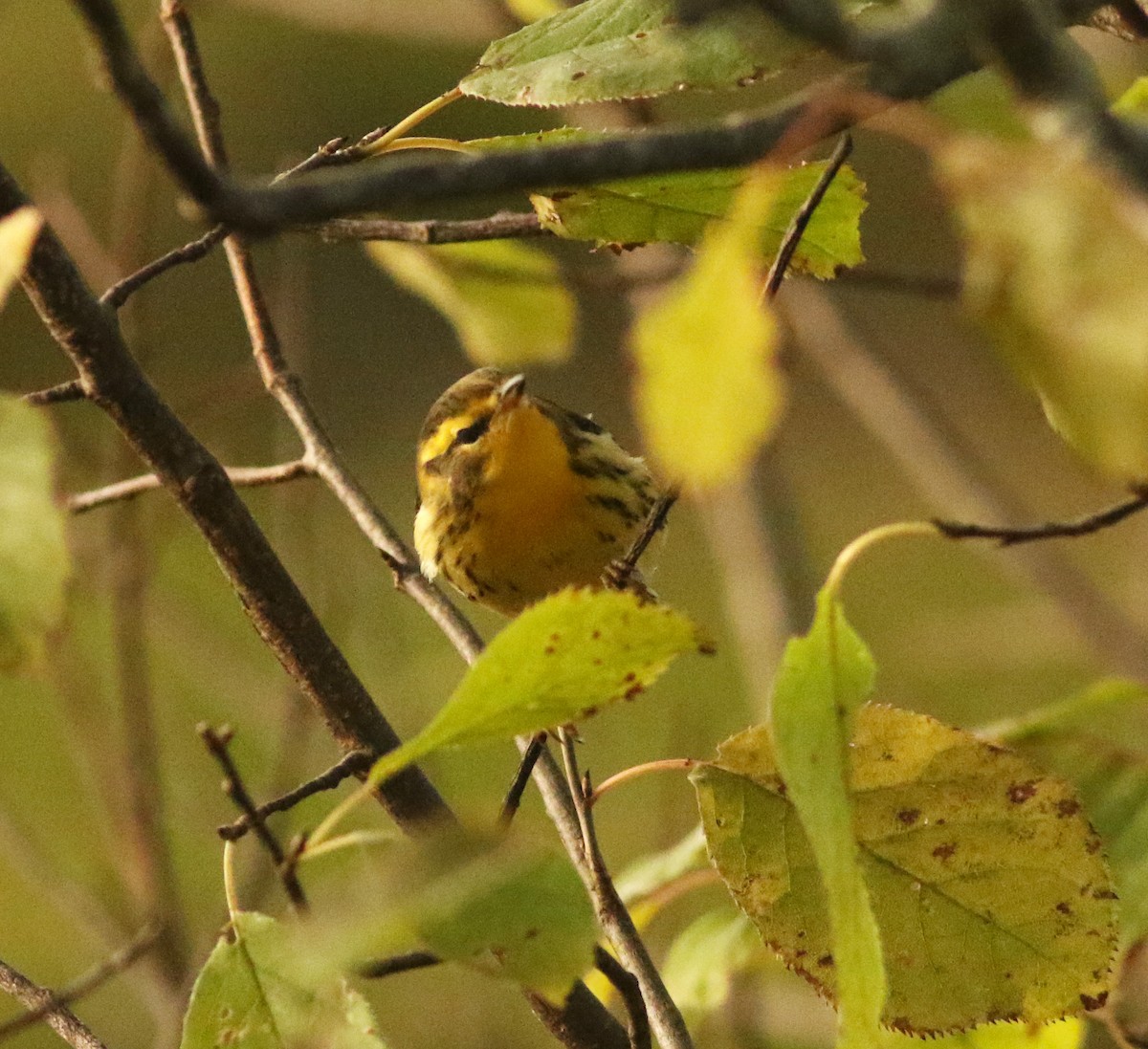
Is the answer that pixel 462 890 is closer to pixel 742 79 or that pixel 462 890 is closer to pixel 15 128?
pixel 742 79

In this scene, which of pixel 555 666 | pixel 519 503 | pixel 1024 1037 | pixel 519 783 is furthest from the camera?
pixel 519 503

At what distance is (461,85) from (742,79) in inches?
7.5

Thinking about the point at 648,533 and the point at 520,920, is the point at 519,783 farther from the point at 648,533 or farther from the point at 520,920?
the point at 520,920

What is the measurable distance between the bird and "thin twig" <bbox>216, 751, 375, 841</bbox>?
942 millimetres

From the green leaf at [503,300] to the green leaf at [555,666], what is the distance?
0.96m

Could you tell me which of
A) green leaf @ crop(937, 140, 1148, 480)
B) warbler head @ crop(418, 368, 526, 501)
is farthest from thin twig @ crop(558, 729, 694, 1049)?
warbler head @ crop(418, 368, 526, 501)

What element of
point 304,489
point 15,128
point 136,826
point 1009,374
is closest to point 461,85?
point 1009,374

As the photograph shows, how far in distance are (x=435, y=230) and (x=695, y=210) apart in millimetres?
155

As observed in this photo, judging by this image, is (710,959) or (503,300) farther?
(503,300)

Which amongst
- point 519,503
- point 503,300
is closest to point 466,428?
point 519,503

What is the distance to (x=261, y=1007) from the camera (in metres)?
0.84

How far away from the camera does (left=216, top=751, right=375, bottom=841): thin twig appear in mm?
868

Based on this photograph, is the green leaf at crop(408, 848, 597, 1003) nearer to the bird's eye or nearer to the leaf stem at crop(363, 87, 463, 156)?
the leaf stem at crop(363, 87, 463, 156)

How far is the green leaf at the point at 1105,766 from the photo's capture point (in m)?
1.21
